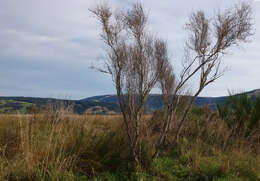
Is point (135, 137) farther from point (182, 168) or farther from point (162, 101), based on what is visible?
point (162, 101)

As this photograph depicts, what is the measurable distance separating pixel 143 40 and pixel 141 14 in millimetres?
549

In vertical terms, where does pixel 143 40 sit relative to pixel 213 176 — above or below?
above

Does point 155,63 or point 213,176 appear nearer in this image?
point 213,176

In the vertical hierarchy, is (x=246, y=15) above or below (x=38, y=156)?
above

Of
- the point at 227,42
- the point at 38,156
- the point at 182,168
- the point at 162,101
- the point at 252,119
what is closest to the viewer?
the point at 38,156

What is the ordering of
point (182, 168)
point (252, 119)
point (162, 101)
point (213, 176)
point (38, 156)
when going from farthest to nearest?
point (252, 119), point (162, 101), point (182, 168), point (213, 176), point (38, 156)

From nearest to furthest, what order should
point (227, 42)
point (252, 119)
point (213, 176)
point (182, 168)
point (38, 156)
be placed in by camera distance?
point (38, 156), point (213, 176), point (182, 168), point (227, 42), point (252, 119)

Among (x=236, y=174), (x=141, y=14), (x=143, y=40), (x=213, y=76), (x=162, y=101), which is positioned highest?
(x=141, y=14)

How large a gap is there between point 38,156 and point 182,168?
2.77 m

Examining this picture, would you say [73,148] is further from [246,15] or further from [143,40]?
[246,15]

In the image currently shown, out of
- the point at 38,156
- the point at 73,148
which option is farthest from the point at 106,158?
the point at 38,156

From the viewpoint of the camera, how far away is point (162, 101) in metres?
7.20

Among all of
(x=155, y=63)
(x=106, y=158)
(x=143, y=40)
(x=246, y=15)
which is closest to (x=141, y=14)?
(x=143, y=40)

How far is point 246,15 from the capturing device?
568 centimetres
